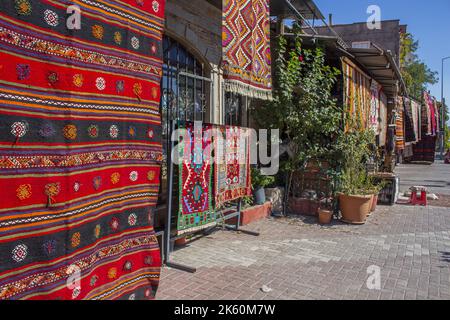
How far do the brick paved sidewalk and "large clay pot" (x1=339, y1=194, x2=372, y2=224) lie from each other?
0.66ft

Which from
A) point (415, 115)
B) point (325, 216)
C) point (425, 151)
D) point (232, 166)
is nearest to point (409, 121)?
point (415, 115)

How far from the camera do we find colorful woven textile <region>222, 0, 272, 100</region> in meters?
4.44

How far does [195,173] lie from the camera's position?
441 cm

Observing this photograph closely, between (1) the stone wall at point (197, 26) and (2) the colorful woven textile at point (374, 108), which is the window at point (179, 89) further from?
(2) the colorful woven textile at point (374, 108)

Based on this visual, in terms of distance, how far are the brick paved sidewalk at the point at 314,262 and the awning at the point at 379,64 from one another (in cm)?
409

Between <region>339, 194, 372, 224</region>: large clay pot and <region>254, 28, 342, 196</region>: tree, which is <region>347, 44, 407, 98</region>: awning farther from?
<region>339, 194, 372, 224</region>: large clay pot

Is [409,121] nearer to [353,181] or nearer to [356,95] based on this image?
[356,95]

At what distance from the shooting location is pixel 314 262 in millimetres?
4629

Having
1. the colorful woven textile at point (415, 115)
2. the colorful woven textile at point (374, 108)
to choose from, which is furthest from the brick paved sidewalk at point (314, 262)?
the colorful woven textile at point (415, 115)

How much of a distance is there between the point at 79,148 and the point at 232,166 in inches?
120
